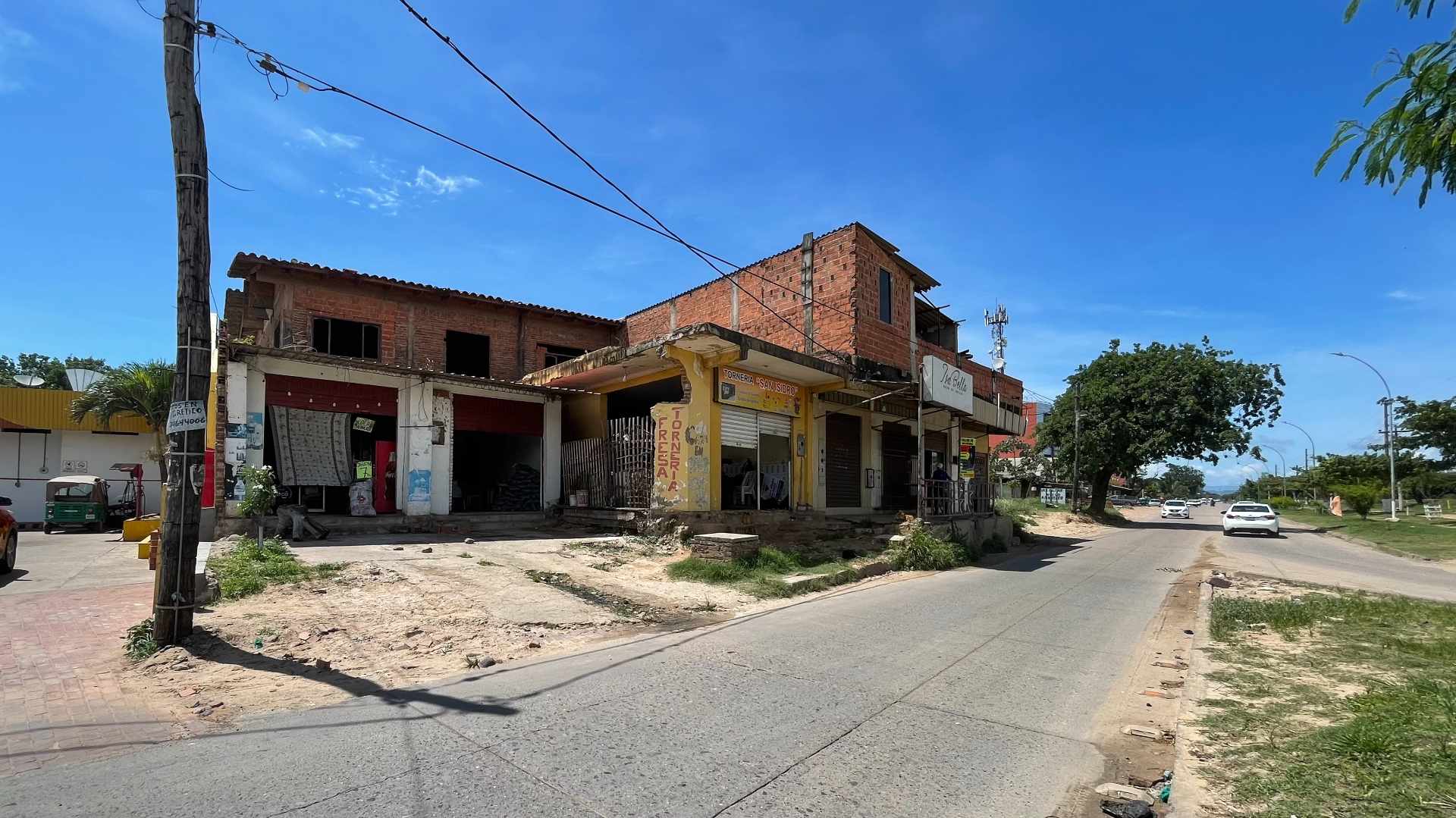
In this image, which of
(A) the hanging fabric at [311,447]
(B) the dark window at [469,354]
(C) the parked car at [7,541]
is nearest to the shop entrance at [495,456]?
(B) the dark window at [469,354]

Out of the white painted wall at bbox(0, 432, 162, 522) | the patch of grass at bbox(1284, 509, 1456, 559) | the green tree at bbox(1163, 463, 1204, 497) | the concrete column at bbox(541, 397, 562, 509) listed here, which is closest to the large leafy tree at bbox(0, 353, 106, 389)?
the white painted wall at bbox(0, 432, 162, 522)

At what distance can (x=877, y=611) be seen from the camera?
31.2ft

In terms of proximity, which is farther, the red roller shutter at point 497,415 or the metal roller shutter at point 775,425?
the red roller shutter at point 497,415

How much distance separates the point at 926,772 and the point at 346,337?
20.1 meters

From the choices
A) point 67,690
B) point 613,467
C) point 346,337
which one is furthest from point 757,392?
point 67,690

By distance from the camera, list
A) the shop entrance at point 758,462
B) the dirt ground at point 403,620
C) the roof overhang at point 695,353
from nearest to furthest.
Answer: the dirt ground at point 403,620, the roof overhang at point 695,353, the shop entrance at point 758,462

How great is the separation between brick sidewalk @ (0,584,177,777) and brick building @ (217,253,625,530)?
6639 millimetres

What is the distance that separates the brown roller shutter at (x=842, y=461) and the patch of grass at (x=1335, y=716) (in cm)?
1053

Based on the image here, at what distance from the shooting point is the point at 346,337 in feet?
65.5

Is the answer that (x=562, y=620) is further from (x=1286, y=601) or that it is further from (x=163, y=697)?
(x=1286, y=601)

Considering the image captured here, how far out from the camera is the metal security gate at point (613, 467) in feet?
52.8

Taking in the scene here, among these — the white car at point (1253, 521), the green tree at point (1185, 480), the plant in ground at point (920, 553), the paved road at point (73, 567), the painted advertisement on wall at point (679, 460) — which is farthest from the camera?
the green tree at point (1185, 480)

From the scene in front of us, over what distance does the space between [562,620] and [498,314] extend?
16.0 m

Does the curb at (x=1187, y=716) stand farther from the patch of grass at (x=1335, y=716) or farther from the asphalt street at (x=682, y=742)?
the asphalt street at (x=682, y=742)
